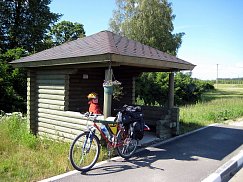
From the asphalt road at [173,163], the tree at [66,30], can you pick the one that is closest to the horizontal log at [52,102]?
the asphalt road at [173,163]

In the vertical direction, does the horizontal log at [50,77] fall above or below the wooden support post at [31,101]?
above

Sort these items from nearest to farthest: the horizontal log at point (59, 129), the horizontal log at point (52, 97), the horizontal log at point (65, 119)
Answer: the horizontal log at point (65, 119) < the horizontal log at point (59, 129) < the horizontal log at point (52, 97)

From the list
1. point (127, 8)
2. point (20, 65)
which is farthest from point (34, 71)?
point (127, 8)

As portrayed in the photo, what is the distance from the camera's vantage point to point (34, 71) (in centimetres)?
839

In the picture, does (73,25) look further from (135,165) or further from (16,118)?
(135,165)

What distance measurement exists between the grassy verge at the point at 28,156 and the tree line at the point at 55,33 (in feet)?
20.0

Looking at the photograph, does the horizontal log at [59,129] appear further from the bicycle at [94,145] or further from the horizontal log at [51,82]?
the horizontal log at [51,82]

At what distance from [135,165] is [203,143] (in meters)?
3.02

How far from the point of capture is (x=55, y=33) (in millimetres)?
40094

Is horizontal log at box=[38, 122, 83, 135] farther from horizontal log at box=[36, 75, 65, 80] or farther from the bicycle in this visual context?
horizontal log at box=[36, 75, 65, 80]

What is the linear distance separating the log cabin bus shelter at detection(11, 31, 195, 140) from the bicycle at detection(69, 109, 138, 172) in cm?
52

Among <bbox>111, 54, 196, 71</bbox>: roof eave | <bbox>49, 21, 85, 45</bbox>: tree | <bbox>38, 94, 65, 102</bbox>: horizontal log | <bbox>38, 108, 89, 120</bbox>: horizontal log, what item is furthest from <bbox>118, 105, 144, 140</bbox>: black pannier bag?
<bbox>49, 21, 85, 45</bbox>: tree

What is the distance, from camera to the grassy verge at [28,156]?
5003mm

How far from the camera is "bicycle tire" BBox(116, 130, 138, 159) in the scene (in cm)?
595
